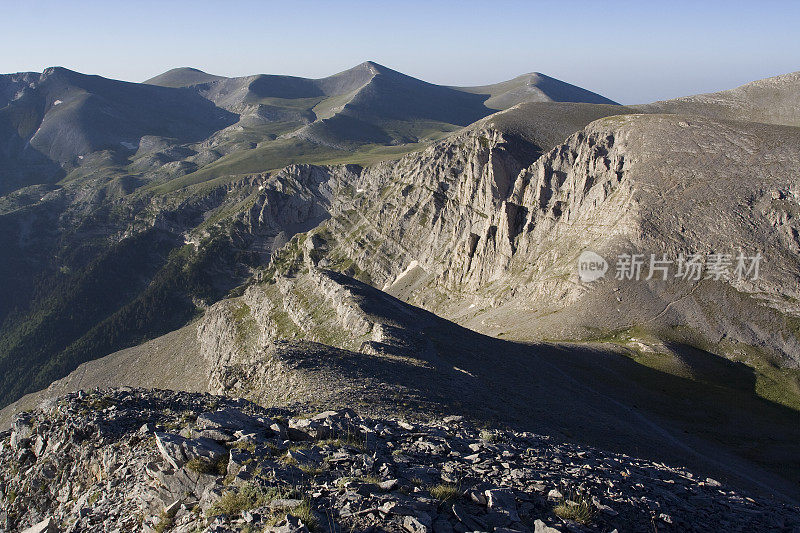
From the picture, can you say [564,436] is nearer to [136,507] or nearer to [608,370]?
[136,507]

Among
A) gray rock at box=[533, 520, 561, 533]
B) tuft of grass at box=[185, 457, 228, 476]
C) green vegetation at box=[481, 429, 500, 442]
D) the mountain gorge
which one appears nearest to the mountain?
the mountain gorge

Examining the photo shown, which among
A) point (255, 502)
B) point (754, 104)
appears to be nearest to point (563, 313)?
point (255, 502)

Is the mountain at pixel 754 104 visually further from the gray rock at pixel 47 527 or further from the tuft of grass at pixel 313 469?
the gray rock at pixel 47 527

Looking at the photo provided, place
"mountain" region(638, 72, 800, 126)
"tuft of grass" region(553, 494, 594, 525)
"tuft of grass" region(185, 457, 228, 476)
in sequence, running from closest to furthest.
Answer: "tuft of grass" region(553, 494, 594, 525) < "tuft of grass" region(185, 457, 228, 476) < "mountain" region(638, 72, 800, 126)

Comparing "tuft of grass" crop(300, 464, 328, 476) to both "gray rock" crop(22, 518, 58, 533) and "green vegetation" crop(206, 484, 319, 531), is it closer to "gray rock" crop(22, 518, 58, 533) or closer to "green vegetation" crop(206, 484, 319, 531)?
"green vegetation" crop(206, 484, 319, 531)

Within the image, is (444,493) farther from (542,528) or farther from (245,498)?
(245,498)

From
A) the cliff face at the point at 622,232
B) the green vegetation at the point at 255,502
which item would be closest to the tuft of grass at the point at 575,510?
the green vegetation at the point at 255,502
